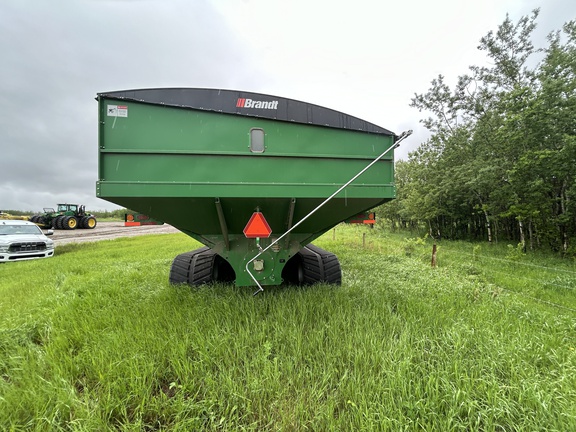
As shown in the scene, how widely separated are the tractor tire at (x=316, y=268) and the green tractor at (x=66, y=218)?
28.3 metres

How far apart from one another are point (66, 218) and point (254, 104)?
95.6ft

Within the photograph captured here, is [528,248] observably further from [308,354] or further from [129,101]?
[129,101]

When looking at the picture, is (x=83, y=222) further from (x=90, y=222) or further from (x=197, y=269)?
(x=197, y=269)

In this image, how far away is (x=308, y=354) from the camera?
223 centimetres

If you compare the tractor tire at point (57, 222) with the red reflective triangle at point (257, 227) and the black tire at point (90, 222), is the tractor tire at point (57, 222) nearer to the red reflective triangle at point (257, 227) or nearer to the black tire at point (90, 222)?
the black tire at point (90, 222)

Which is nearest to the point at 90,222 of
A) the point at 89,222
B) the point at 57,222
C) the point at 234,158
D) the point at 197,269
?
the point at 89,222

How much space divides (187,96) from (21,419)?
117 inches

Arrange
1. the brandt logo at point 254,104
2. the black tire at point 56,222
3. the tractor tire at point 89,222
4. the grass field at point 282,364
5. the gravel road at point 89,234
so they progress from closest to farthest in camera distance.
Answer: the grass field at point 282,364
the brandt logo at point 254,104
the gravel road at point 89,234
the black tire at point 56,222
the tractor tire at point 89,222

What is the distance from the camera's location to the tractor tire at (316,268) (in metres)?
4.18

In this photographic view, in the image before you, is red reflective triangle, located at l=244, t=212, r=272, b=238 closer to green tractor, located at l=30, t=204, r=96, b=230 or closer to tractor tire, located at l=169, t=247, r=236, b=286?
tractor tire, located at l=169, t=247, r=236, b=286

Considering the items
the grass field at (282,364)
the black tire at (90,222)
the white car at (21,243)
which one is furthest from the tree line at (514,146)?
the black tire at (90,222)

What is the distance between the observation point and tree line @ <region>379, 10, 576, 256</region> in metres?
9.11

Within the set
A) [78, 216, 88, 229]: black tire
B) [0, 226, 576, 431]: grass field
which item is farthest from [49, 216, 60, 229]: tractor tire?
[0, 226, 576, 431]: grass field

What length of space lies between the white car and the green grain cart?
10.5 meters
